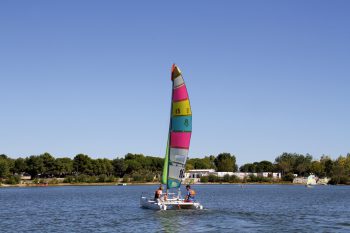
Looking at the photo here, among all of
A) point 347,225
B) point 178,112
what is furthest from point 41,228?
point 347,225

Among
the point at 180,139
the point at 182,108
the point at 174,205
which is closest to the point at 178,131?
the point at 180,139

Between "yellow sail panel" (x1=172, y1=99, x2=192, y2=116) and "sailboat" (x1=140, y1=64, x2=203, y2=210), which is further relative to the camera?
"yellow sail panel" (x1=172, y1=99, x2=192, y2=116)

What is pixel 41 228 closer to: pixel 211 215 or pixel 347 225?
Answer: pixel 211 215

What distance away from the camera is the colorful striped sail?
215 ft

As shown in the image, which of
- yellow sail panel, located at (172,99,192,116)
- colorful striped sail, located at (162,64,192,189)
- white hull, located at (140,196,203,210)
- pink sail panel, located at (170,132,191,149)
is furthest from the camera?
pink sail panel, located at (170,132,191,149)

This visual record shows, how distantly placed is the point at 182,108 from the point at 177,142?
417cm

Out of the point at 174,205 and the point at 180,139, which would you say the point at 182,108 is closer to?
the point at 180,139

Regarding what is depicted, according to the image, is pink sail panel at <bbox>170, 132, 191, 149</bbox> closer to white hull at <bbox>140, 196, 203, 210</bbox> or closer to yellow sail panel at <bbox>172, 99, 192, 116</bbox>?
yellow sail panel at <bbox>172, 99, 192, 116</bbox>

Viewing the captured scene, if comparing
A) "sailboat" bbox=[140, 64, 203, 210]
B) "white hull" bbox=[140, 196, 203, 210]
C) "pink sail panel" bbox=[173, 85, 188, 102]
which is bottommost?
"white hull" bbox=[140, 196, 203, 210]

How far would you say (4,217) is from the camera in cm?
6731

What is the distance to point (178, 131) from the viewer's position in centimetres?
6638

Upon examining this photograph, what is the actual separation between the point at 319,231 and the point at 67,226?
2407cm

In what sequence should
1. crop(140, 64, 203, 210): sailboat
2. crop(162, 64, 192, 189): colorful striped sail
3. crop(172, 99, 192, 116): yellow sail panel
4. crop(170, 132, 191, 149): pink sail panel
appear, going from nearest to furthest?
crop(140, 64, 203, 210): sailboat → crop(172, 99, 192, 116): yellow sail panel → crop(162, 64, 192, 189): colorful striped sail → crop(170, 132, 191, 149): pink sail panel

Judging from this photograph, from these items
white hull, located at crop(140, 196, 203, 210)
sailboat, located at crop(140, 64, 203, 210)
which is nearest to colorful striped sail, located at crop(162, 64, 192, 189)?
sailboat, located at crop(140, 64, 203, 210)
